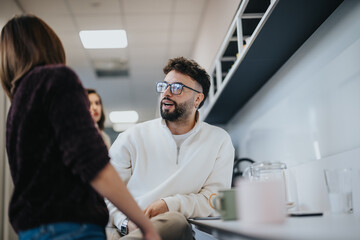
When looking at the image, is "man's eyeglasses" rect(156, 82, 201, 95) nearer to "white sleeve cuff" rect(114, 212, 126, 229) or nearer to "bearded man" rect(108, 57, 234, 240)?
"bearded man" rect(108, 57, 234, 240)

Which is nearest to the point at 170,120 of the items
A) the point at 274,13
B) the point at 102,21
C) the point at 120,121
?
the point at 274,13

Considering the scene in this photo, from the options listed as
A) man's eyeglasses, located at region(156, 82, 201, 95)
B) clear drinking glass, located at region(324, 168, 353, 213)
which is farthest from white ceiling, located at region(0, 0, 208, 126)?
clear drinking glass, located at region(324, 168, 353, 213)

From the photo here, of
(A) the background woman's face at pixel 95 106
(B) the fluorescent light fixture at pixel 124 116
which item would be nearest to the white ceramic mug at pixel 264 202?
(A) the background woman's face at pixel 95 106

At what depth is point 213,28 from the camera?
337 centimetres

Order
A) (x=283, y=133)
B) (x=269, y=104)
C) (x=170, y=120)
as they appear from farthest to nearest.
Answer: (x=269, y=104), (x=283, y=133), (x=170, y=120)

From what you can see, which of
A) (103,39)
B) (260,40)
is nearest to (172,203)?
(260,40)

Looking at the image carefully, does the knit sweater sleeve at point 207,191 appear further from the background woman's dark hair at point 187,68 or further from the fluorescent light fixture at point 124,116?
the fluorescent light fixture at point 124,116

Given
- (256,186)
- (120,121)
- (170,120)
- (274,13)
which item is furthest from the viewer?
(120,121)

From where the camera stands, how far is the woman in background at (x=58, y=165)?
86cm

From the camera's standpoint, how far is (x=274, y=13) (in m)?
1.65

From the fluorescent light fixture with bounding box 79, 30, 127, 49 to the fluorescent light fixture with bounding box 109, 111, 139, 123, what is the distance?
333 centimetres

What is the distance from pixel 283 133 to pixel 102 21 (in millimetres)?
2238

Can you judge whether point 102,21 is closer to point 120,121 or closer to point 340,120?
point 340,120

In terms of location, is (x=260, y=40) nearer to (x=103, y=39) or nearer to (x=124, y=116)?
(x=103, y=39)
